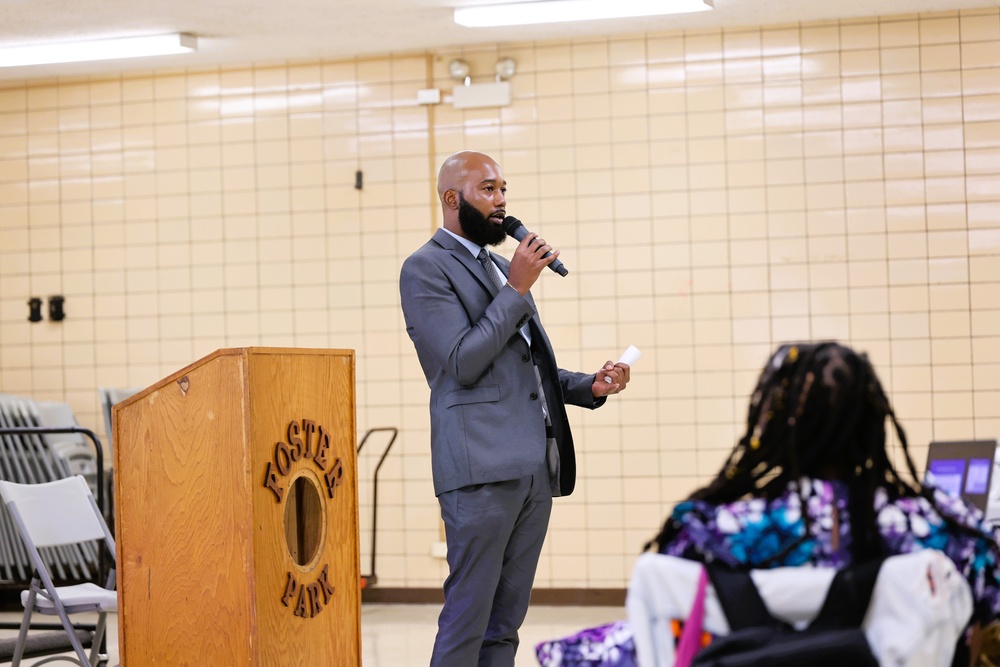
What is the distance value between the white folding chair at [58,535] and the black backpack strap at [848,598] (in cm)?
278

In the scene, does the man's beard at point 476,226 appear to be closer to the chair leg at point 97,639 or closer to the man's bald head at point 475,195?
the man's bald head at point 475,195

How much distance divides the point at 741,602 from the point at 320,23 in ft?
14.4

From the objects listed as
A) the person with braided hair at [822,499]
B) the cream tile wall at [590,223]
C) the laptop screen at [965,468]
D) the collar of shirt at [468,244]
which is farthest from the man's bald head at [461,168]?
the cream tile wall at [590,223]

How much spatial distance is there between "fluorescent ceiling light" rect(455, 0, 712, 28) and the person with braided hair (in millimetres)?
3825

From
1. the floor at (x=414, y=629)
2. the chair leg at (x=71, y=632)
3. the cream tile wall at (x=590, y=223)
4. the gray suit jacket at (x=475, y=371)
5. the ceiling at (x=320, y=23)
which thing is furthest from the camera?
the cream tile wall at (x=590, y=223)

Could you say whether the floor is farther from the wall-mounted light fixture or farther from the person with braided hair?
the person with braided hair

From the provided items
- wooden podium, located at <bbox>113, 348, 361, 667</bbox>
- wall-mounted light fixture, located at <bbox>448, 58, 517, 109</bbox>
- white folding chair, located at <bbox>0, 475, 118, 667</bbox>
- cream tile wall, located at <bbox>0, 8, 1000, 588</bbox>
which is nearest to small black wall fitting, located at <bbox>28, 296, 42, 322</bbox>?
cream tile wall, located at <bbox>0, 8, 1000, 588</bbox>

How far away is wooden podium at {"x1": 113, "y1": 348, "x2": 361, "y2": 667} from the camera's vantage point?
290 cm

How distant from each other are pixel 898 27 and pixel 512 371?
3.52 metres

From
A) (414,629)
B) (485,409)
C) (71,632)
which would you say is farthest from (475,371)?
(414,629)

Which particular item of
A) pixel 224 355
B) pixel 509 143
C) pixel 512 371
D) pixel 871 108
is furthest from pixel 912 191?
pixel 224 355

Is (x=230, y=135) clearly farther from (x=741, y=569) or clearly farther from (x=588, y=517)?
(x=741, y=569)

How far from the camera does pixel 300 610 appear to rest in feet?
10.0

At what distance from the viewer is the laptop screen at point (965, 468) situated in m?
2.63
